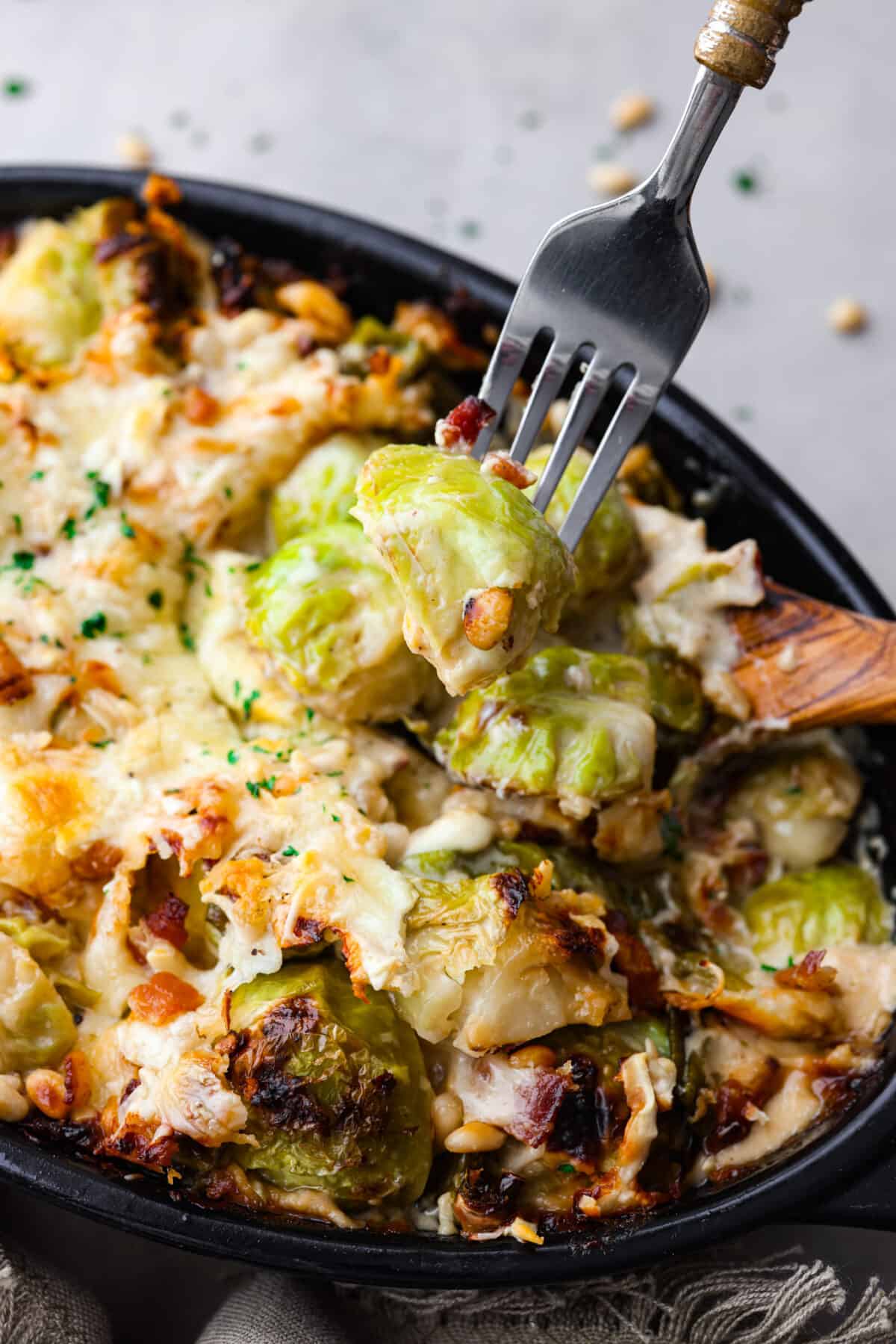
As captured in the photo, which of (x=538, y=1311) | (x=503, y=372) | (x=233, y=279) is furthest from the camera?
(x=233, y=279)

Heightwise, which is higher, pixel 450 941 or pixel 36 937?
pixel 450 941

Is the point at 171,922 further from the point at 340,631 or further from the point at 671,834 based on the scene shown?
the point at 671,834

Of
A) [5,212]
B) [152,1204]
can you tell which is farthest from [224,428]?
[152,1204]


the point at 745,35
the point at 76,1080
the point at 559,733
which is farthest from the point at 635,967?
the point at 745,35

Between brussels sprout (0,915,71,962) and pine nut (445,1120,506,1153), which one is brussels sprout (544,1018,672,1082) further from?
brussels sprout (0,915,71,962)

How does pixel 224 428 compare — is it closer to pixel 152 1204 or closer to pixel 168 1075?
pixel 168 1075

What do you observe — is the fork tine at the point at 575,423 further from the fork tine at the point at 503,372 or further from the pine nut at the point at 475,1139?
the pine nut at the point at 475,1139

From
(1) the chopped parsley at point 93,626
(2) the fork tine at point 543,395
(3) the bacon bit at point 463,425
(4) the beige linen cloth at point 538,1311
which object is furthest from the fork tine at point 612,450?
(4) the beige linen cloth at point 538,1311
